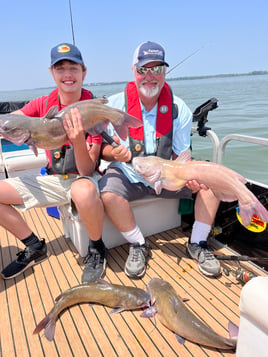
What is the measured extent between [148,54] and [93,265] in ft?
7.06

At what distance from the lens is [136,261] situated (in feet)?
9.12

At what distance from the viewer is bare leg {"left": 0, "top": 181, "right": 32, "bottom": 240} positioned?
276 centimetres

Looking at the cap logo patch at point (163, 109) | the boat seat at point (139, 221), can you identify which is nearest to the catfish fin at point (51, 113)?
the boat seat at point (139, 221)

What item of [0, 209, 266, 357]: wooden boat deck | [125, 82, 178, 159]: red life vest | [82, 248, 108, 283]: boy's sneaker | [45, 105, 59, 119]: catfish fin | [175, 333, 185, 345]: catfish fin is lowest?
[0, 209, 266, 357]: wooden boat deck

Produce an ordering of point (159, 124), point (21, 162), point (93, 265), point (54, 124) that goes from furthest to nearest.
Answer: point (21, 162) → point (159, 124) → point (93, 265) → point (54, 124)

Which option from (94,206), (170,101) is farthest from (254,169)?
(94,206)

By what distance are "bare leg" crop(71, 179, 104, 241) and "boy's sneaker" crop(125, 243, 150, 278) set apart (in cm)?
46

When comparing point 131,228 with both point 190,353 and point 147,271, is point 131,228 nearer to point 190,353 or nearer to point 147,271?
point 147,271

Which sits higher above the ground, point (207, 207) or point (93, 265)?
point (207, 207)

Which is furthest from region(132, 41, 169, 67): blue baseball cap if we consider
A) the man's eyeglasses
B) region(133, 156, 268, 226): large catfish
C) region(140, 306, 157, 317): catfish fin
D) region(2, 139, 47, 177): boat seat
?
region(2, 139, 47, 177): boat seat

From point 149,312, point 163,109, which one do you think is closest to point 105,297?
point 149,312

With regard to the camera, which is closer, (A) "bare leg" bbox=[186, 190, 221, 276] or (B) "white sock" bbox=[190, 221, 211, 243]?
(A) "bare leg" bbox=[186, 190, 221, 276]

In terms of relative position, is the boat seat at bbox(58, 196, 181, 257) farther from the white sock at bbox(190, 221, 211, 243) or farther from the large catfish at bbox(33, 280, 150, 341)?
the large catfish at bbox(33, 280, 150, 341)

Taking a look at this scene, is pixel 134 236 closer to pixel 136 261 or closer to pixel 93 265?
pixel 136 261
